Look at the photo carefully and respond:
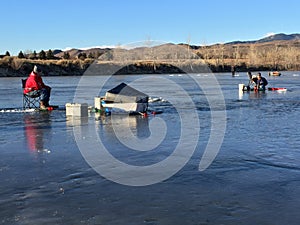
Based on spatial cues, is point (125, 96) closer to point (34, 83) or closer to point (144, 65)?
point (34, 83)

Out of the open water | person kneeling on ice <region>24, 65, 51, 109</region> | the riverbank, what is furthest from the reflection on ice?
the riverbank

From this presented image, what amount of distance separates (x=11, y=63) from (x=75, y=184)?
81.4 m

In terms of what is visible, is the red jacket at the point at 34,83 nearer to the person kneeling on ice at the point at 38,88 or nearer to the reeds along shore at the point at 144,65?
the person kneeling on ice at the point at 38,88

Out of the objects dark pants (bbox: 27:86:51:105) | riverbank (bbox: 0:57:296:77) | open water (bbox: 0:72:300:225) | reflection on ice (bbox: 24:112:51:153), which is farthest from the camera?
riverbank (bbox: 0:57:296:77)

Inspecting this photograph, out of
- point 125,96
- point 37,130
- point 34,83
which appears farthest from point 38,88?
point 37,130

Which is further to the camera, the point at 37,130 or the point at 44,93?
the point at 44,93

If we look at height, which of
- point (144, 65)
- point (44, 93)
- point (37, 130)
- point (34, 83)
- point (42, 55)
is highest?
point (42, 55)

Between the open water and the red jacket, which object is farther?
the red jacket

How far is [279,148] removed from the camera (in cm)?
991

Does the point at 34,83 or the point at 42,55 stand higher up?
the point at 42,55

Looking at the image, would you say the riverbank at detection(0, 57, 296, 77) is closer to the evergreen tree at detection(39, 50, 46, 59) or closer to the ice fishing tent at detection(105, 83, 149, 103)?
the evergreen tree at detection(39, 50, 46, 59)

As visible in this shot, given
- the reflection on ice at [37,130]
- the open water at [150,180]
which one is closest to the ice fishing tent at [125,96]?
the reflection on ice at [37,130]

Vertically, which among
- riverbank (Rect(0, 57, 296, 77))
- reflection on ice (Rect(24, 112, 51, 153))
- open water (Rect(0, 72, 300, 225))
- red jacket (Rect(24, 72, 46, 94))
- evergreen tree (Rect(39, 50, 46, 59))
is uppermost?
evergreen tree (Rect(39, 50, 46, 59))

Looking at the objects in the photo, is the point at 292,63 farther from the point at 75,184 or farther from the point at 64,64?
the point at 75,184
